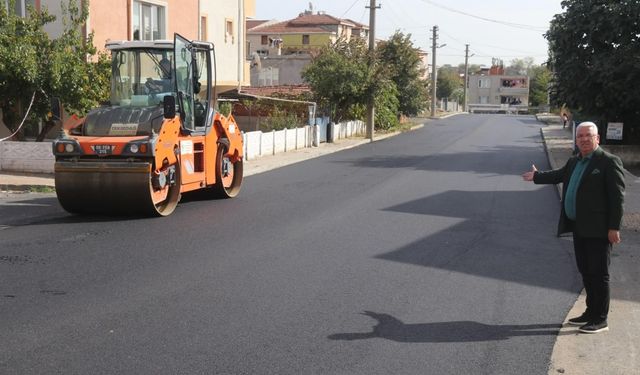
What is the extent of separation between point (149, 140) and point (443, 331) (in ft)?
22.5

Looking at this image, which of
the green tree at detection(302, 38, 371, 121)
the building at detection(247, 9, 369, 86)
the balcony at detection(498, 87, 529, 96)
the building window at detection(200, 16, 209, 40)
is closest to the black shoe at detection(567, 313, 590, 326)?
the building window at detection(200, 16, 209, 40)

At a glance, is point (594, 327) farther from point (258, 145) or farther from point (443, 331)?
point (258, 145)

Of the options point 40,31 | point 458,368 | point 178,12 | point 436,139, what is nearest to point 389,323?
point 458,368

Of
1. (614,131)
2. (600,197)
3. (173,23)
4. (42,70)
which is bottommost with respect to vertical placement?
(614,131)

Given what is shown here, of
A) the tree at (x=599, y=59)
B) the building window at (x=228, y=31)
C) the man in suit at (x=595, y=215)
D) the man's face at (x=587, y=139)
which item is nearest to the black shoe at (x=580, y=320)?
the man in suit at (x=595, y=215)

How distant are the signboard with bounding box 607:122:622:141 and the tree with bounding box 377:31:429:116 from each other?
2643 centimetres

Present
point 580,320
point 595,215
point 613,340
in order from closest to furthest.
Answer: point 613,340 → point 595,215 → point 580,320

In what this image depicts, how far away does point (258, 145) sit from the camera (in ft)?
85.3

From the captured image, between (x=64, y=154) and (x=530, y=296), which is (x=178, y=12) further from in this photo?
(x=530, y=296)

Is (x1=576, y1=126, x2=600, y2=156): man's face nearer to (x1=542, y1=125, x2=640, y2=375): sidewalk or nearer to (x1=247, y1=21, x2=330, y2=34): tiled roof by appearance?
(x1=542, y1=125, x2=640, y2=375): sidewalk

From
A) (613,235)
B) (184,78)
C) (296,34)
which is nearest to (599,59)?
(184,78)

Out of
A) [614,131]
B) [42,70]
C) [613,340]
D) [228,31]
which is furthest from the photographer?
[228,31]

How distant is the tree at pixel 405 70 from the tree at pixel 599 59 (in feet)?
84.4

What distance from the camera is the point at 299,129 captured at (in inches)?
1221
